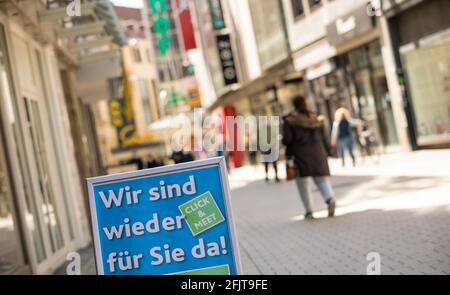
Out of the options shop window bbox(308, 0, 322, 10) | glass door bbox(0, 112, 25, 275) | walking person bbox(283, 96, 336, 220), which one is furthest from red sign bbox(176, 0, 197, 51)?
glass door bbox(0, 112, 25, 275)

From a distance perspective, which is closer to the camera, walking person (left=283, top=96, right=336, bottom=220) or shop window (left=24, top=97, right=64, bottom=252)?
walking person (left=283, top=96, right=336, bottom=220)

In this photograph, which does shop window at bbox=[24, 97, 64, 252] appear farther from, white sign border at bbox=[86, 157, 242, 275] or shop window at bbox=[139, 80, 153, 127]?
shop window at bbox=[139, 80, 153, 127]

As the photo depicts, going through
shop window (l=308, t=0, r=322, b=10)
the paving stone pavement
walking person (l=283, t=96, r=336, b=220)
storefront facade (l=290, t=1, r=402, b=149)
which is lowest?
the paving stone pavement

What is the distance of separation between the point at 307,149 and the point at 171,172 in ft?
23.0

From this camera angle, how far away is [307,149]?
36.8ft

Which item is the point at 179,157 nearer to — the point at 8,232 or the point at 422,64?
the point at 422,64

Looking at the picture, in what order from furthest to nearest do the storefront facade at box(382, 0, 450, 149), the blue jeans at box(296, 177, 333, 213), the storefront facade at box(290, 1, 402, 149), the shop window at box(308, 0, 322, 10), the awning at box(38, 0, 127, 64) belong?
the shop window at box(308, 0, 322, 10)
the storefront facade at box(290, 1, 402, 149)
the storefront facade at box(382, 0, 450, 149)
the awning at box(38, 0, 127, 64)
the blue jeans at box(296, 177, 333, 213)

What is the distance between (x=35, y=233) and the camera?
10320 millimetres

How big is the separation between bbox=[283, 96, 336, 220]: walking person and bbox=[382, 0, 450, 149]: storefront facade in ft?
24.4

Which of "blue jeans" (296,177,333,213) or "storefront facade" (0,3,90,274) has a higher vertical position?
"storefront facade" (0,3,90,274)

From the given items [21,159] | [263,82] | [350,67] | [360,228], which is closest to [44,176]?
[21,159]

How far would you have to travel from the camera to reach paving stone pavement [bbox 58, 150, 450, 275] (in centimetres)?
717
